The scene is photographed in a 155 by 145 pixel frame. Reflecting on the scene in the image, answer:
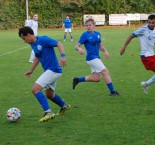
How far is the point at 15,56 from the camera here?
20734 mm

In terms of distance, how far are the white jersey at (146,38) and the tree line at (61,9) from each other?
46.4 meters

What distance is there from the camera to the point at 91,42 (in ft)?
33.3

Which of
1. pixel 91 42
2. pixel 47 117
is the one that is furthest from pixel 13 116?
pixel 91 42

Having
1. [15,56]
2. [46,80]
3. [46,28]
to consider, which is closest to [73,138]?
[46,80]

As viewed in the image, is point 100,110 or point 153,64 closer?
point 100,110

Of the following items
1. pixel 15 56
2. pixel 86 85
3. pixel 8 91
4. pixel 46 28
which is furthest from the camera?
pixel 46 28

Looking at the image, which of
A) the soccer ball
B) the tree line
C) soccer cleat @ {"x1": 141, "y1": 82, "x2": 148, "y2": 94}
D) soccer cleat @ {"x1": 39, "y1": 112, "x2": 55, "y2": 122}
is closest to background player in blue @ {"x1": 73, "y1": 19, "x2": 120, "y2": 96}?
soccer cleat @ {"x1": 141, "y1": 82, "x2": 148, "y2": 94}

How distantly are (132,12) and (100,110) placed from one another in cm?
5007

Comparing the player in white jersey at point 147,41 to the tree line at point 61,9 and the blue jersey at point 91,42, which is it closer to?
the blue jersey at point 91,42

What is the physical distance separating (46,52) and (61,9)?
164 ft

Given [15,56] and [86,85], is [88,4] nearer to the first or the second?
[15,56]

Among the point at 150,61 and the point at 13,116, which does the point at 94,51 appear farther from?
the point at 13,116

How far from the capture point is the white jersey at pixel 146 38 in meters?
9.62

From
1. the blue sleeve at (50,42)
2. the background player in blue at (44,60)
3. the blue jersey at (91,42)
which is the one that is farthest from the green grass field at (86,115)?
the blue sleeve at (50,42)
